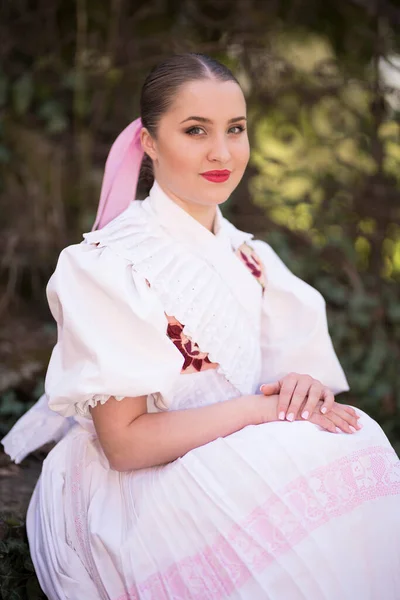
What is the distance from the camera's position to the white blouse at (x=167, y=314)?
193cm

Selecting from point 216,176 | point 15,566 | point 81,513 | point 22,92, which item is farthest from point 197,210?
point 22,92

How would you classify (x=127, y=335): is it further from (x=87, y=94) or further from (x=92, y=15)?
(x=92, y=15)

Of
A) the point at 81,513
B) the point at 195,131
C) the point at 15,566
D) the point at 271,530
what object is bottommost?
the point at 15,566

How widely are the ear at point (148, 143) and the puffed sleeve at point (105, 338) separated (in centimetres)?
40

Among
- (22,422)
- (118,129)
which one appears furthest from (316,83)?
(22,422)

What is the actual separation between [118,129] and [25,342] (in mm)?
1335

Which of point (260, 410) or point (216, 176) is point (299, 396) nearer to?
point (260, 410)

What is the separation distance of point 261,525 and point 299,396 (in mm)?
352

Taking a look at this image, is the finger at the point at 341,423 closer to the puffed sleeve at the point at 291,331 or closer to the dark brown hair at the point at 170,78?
the puffed sleeve at the point at 291,331

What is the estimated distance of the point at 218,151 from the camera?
2.15 m

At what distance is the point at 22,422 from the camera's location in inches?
96.1

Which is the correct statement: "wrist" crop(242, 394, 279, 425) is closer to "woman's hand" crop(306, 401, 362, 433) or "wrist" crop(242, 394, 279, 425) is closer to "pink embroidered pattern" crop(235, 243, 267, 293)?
"woman's hand" crop(306, 401, 362, 433)

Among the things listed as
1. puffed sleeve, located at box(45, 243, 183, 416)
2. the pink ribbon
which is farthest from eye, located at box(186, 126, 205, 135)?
puffed sleeve, located at box(45, 243, 183, 416)

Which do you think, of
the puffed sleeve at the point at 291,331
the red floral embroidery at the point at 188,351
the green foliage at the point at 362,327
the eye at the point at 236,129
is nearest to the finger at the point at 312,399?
the red floral embroidery at the point at 188,351
